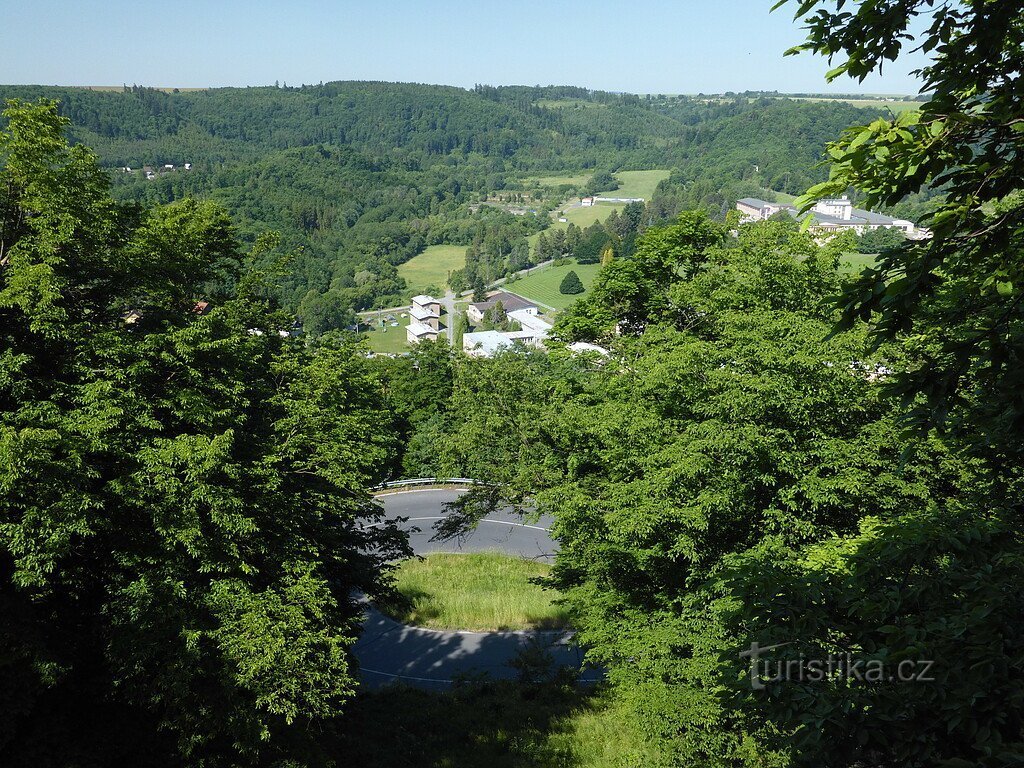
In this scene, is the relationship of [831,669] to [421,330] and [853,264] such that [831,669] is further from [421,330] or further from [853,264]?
[421,330]

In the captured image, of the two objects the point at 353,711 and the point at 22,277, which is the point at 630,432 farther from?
the point at 22,277

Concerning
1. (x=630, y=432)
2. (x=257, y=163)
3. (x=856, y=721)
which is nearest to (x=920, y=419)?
(x=856, y=721)

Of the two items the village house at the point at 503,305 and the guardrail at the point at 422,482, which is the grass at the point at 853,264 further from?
the village house at the point at 503,305

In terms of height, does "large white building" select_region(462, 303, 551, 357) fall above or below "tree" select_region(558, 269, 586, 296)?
below

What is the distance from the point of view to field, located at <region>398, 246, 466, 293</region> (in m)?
148

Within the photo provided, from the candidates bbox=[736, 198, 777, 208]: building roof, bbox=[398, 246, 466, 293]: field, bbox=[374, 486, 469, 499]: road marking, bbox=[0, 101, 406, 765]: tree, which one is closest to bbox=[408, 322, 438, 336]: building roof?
bbox=[398, 246, 466, 293]: field

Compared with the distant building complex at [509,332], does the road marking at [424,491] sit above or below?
above

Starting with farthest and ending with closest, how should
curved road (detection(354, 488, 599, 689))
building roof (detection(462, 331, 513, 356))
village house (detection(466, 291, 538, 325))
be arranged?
village house (detection(466, 291, 538, 325)), building roof (detection(462, 331, 513, 356)), curved road (detection(354, 488, 599, 689))

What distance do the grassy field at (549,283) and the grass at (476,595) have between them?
→ 8944cm

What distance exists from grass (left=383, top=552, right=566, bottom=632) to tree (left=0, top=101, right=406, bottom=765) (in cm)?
932

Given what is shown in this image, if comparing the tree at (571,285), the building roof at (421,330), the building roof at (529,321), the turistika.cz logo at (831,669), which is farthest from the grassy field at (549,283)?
the turistika.cz logo at (831,669)

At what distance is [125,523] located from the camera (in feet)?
37.9

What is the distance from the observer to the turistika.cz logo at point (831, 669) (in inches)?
186

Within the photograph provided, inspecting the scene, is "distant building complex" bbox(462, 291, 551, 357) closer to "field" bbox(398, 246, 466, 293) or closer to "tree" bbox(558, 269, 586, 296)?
"tree" bbox(558, 269, 586, 296)
